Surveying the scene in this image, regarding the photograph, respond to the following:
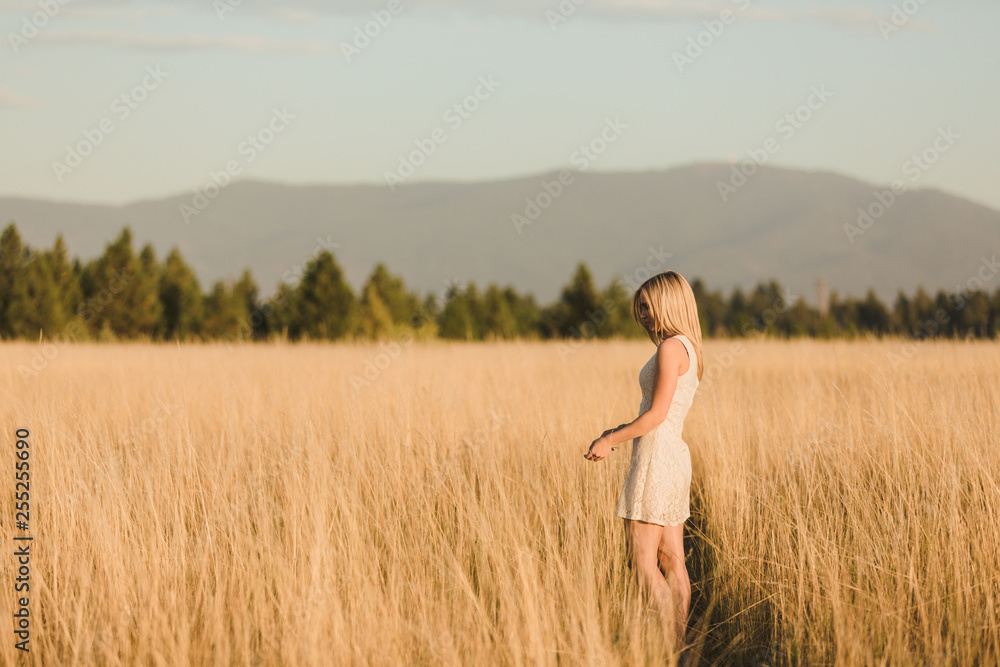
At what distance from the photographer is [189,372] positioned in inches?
367

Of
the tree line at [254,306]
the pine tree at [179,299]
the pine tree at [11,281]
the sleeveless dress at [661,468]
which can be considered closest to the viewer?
the sleeveless dress at [661,468]

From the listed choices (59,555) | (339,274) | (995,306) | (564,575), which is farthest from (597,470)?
(995,306)

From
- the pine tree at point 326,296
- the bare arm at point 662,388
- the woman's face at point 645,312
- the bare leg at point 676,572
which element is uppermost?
the pine tree at point 326,296

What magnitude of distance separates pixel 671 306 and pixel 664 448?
0.61m

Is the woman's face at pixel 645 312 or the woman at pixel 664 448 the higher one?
the woman's face at pixel 645 312

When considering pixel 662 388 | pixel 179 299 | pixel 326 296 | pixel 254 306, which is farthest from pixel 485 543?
pixel 254 306

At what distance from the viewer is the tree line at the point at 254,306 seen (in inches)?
906

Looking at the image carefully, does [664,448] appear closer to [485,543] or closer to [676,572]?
[676,572]

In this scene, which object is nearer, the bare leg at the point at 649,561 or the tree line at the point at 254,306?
the bare leg at the point at 649,561

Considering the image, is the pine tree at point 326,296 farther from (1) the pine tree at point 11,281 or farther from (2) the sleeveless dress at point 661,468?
(2) the sleeveless dress at point 661,468

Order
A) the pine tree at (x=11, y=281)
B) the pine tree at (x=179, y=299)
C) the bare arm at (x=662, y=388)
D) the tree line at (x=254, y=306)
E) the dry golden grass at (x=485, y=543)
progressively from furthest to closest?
1. the pine tree at (x=179, y=299)
2. the pine tree at (x=11, y=281)
3. the tree line at (x=254, y=306)
4. the bare arm at (x=662, y=388)
5. the dry golden grass at (x=485, y=543)

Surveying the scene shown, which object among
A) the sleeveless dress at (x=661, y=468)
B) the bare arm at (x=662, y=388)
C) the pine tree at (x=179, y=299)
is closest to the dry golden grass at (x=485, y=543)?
the sleeveless dress at (x=661, y=468)

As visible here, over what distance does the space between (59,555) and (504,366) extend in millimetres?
6721

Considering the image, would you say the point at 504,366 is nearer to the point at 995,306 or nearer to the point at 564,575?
the point at 564,575
